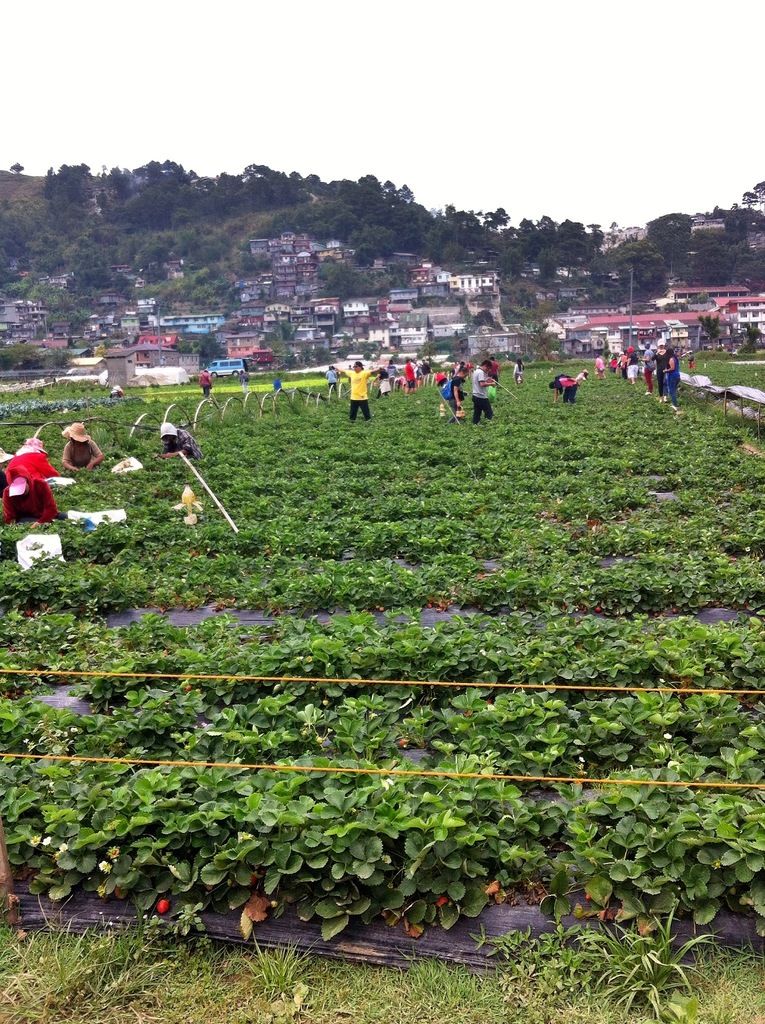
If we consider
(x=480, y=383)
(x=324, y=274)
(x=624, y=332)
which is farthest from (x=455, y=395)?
(x=324, y=274)

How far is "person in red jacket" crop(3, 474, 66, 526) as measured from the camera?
36.4ft

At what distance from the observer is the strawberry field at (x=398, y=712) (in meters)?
3.88

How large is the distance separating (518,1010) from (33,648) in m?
4.88

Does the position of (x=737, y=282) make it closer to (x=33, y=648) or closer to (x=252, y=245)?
(x=252, y=245)

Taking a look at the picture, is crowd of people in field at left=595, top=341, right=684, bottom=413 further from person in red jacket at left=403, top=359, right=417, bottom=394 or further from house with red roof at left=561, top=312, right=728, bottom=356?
house with red roof at left=561, top=312, right=728, bottom=356

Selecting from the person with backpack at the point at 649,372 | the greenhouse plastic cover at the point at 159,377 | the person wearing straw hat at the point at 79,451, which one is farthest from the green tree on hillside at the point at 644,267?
the person wearing straw hat at the point at 79,451

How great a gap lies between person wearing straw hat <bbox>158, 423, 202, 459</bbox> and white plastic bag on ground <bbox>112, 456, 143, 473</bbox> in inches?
23.5

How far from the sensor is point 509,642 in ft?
19.7

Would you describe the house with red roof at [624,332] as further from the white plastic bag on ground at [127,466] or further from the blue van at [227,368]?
the white plastic bag on ground at [127,466]

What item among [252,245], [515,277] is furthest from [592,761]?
[252,245]

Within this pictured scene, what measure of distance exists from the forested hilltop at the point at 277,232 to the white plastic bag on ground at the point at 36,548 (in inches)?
4928

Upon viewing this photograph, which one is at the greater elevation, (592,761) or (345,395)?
(592,761)

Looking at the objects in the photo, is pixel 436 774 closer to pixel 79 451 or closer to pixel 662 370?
pixel 79 451

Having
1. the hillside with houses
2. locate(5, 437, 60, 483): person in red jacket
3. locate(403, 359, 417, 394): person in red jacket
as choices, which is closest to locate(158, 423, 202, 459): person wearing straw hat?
locate(5, 437, 60, 483): person in red jacket
